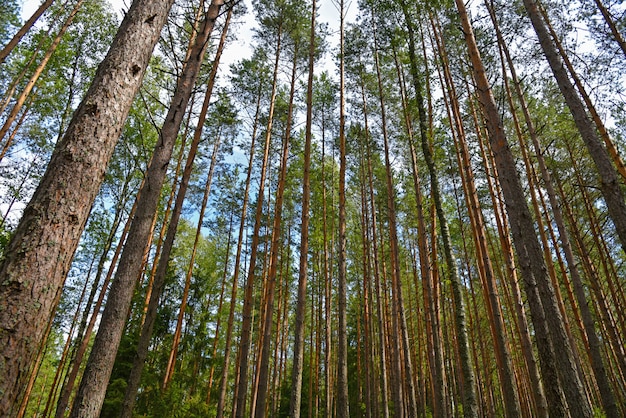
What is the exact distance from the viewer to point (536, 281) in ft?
12.6

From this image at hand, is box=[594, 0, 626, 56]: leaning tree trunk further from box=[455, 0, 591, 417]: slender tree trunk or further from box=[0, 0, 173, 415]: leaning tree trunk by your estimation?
box=[0, 0, 173, 415]: leaning tree trunk

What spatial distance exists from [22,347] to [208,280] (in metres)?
13.6

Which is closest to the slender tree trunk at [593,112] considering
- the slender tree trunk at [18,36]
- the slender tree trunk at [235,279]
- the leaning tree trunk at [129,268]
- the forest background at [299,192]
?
the forest background at [299,192]

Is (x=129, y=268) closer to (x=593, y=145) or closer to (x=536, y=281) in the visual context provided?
(x=536, y=281)

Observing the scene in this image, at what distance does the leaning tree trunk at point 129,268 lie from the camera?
258 cm

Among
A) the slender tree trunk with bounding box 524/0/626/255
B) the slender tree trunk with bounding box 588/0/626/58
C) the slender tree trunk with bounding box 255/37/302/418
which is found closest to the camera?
the slender tree trunk with bounding box 524/0/626/255

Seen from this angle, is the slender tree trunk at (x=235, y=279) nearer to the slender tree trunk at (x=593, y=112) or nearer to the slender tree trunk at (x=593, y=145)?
the slender tree trunk at (x=593, y=145)

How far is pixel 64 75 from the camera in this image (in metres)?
11.2

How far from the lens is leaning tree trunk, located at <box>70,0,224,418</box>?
102 inches

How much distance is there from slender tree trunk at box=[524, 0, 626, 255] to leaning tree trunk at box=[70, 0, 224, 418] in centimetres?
461

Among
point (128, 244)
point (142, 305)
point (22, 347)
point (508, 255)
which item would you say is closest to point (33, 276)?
point (22, 347)

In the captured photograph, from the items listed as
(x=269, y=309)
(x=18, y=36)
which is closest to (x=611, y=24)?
(x=269, y=309)

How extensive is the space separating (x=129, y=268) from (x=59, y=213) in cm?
173

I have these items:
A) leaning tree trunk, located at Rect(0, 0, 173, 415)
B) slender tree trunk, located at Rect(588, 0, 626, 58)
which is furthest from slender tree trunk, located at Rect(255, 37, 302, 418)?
slender tree trunk, located at Rect(588, 0, 626, 58)
